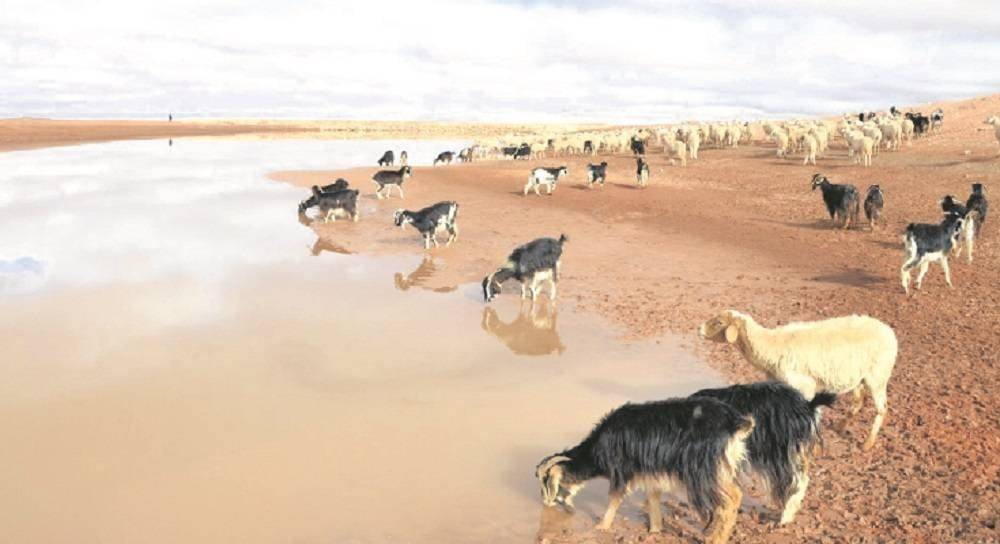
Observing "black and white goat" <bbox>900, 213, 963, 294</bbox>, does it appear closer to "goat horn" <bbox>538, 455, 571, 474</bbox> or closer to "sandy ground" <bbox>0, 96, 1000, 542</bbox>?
"sandy ground" <bbox>0, 96, 1000, 542</bbox>

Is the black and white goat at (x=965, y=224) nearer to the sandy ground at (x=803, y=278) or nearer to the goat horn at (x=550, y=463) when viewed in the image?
the sandy ground at (x=803, y=278)

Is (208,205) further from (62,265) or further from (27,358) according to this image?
(27,358)

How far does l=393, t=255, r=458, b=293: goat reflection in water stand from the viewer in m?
15.0

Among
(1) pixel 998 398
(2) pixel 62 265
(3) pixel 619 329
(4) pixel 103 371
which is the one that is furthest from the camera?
(2) pixel 62 265

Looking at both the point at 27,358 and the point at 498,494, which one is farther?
the point at 27,358

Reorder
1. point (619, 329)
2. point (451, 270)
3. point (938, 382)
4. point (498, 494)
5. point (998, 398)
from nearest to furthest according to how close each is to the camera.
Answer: point (498, 494) → point (998, 398) → point (938, 382) → point (619, 329) → point (451, 270)

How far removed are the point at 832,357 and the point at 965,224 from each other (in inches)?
429

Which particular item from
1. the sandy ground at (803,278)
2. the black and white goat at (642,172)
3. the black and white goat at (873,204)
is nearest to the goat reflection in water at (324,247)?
the sandy ground at (803,278)

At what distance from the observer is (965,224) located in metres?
15.5

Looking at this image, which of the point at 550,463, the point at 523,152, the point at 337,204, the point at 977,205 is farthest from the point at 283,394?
the point at 523,152

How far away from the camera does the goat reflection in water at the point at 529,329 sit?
36.8ft

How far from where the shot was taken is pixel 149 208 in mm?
24312

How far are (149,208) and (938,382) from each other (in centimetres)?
2439

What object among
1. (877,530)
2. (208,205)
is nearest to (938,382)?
(877,530)
